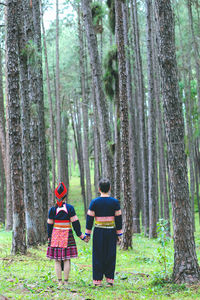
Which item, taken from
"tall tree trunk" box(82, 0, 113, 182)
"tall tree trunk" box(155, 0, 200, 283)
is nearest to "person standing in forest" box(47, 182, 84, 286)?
"tall tree trunk" box(155, 0, 200, 283)

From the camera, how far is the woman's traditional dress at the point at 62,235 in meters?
6.39

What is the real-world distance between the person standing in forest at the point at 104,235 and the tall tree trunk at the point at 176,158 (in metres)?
1.03

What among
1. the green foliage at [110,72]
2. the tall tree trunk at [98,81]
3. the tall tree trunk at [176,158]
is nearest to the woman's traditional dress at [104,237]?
the tall tree trunk at [176,158]

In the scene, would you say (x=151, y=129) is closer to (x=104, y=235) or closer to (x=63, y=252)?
(x=104, y=235)

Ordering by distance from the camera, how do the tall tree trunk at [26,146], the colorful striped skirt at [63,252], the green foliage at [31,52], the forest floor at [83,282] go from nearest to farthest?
the forest floor at [83,282], the colorful striped skirt at [63,252], the green foliage at [31,52], the tall tree trunk at [26,146]

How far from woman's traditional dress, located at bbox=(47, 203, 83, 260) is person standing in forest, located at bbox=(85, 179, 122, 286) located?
0.31 m

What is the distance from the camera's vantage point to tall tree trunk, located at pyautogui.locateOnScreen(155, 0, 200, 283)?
240 inches

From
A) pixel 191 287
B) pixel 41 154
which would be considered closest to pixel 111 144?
pixel 41 154

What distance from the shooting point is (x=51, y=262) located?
29.7ft

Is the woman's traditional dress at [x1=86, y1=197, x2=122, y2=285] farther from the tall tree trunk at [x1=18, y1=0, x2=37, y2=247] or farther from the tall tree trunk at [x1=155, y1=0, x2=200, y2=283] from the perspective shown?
the tall tree trunk at [x1=18, y1=0, x2=37, y2=247]

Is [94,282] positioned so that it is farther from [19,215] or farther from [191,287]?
[19,215]

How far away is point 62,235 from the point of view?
21.1 ft

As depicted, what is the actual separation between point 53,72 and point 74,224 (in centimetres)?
2520

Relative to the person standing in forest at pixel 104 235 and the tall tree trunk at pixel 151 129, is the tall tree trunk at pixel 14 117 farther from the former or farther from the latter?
the tall tree trunk at pixel 151 129
